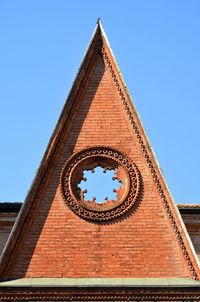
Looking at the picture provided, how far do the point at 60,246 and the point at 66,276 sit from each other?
81 cm

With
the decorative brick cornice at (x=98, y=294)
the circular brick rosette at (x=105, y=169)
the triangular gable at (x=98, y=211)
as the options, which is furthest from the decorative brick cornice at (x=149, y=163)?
the decorative brick cornice at (x=98, y=294)

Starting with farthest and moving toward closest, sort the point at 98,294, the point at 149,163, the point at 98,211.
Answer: the point at 149,163
the point at 98,211
the point at 98,294

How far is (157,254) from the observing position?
46.4 feet

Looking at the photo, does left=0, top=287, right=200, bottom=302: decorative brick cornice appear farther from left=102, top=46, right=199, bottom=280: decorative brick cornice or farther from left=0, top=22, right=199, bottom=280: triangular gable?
left=102, top=46, right=199, bottom=280: decorative brick cornice

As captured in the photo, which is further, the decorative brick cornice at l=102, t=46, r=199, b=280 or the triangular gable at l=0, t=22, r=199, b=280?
the decorative brick cornice at l=102, t=46, r=199, b=280

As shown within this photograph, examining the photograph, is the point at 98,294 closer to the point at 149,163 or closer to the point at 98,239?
the point at 98,239

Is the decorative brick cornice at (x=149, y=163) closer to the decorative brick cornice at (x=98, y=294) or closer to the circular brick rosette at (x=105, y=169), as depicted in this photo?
the circular brick rosette at (x=105, y=169)

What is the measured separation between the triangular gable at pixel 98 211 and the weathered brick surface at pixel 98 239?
0.02 metres

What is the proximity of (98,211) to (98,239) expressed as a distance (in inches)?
30.8

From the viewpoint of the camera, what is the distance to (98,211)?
14781mm

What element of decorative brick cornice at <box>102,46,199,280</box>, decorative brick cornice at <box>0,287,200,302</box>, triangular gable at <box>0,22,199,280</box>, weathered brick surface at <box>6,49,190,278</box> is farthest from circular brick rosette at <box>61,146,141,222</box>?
decorative brick cornice at <box>0,287,200,302</box>

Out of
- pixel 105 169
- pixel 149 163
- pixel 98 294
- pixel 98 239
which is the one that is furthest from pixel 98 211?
pixel 98 294

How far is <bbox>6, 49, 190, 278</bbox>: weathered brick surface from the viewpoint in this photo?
45.4 feet

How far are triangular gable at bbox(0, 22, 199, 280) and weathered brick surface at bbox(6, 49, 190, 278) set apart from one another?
24mm
